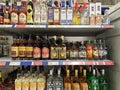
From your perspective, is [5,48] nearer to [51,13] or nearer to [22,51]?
[22,51]

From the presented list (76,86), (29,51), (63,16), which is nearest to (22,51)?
(29,51)

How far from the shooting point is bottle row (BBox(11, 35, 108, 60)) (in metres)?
2.05

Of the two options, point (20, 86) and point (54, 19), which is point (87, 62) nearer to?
point (54, 19)

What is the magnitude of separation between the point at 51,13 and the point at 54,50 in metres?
0.43

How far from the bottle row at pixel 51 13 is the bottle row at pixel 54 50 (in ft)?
0.75

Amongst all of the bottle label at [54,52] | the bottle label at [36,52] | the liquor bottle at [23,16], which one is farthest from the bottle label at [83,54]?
the liquor bottle at [23,16]

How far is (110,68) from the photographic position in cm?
229

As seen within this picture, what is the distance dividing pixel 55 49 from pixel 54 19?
13.7 inches

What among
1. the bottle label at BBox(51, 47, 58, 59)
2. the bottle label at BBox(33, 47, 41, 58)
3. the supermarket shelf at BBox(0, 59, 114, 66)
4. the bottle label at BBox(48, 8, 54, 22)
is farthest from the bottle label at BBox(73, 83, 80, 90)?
the bottle label at BBox(48, 8, 54, 22)

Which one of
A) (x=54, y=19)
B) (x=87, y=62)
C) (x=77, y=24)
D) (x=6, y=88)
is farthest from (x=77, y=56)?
(x=6, y=88)

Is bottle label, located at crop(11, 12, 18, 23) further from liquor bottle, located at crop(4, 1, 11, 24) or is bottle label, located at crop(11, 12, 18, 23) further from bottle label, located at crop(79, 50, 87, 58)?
bottle label, located at crop(79, 50, 87, 58)

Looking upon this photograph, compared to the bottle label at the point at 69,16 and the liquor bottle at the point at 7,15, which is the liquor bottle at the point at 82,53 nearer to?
the bottle label at the point at 69,16

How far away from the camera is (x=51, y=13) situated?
207 centimetres

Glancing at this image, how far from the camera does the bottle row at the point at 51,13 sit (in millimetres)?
→ 2049
